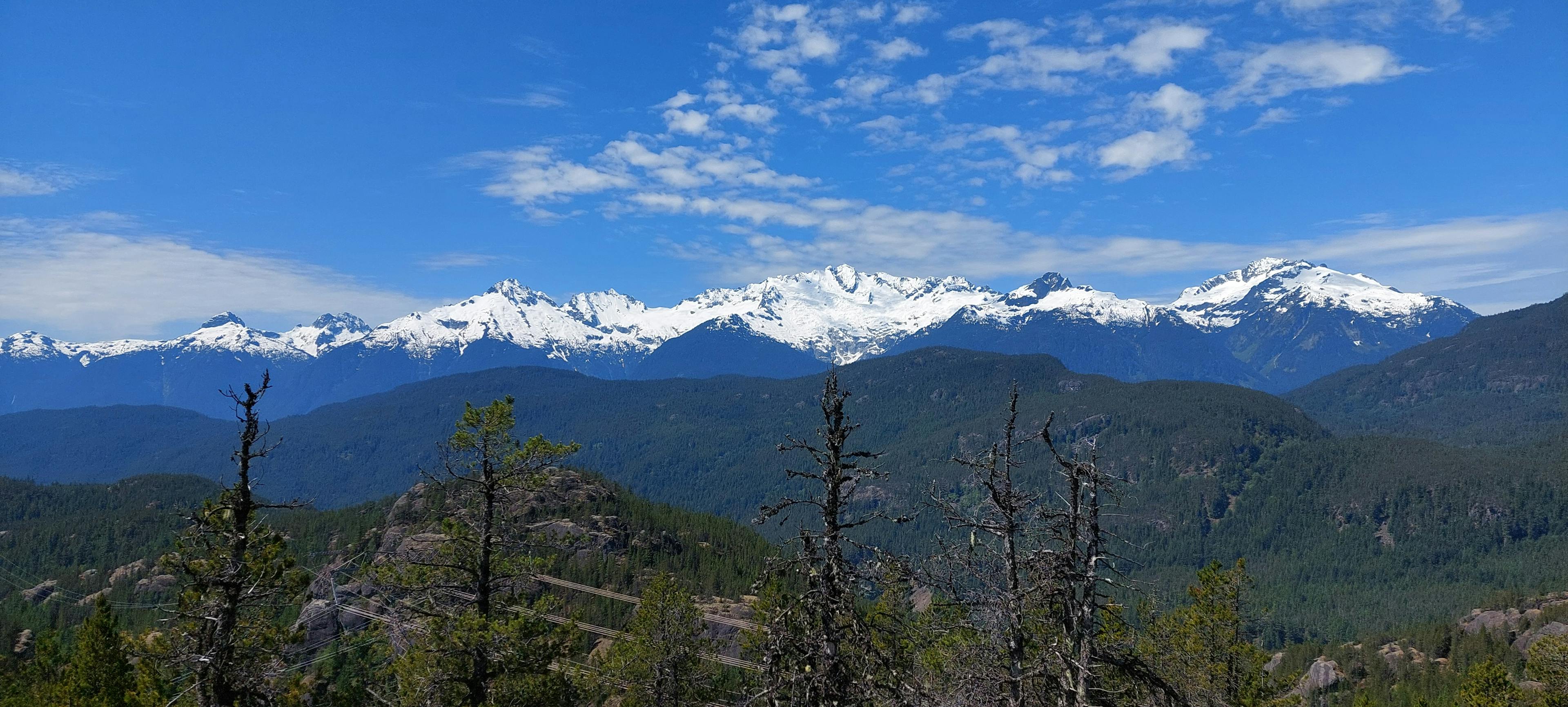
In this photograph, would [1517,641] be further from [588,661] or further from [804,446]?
[804,446]

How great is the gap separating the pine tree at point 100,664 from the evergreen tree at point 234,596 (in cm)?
2816

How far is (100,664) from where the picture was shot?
44.6 meters

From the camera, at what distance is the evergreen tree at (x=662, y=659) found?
132ft

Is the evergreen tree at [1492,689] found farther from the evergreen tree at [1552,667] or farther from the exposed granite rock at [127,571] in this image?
the exposed granite rock at [127,571]

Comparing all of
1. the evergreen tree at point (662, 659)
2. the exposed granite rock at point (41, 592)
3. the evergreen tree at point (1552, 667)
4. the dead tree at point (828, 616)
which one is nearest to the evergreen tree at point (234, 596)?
the dead tree at point (828, 616)

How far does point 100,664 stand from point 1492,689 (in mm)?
80895

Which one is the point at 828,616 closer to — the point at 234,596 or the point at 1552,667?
the point at 234,596

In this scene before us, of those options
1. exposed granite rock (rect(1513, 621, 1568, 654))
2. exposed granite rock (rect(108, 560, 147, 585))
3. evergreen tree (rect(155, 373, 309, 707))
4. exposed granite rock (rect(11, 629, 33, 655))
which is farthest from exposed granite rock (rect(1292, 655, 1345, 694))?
exposed granite rock (rect(108, 560, 147, 585))

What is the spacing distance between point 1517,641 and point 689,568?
116 m

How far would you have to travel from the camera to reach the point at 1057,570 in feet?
55.4

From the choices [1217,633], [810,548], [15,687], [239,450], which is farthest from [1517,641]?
[15,687]

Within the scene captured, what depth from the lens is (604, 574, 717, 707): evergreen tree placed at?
40.3m

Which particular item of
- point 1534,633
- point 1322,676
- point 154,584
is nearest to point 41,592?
point 154,584

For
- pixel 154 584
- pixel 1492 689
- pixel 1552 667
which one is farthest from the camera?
pixel 154 584
